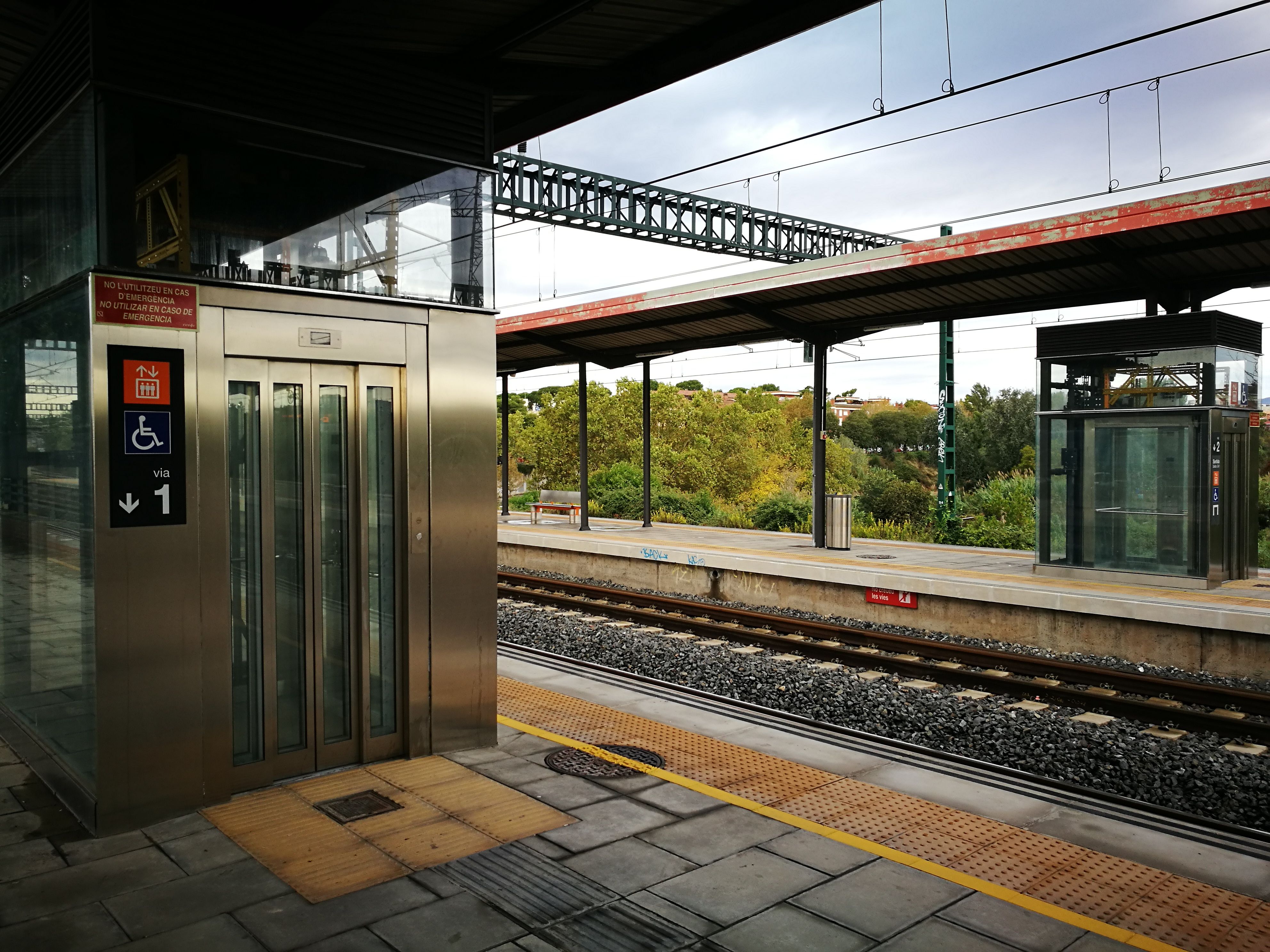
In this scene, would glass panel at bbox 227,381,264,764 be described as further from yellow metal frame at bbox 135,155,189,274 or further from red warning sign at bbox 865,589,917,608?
red warning sign at bbox 865,589,917,608

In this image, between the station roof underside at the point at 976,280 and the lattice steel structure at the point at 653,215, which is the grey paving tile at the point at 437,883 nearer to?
the station roof underside at the point at 976,280

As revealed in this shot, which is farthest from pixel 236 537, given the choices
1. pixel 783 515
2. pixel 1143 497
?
pixel 783 515

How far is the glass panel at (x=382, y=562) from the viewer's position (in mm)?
5359

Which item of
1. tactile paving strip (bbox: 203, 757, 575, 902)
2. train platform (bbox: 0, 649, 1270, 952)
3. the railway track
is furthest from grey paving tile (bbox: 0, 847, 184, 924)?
the railway track

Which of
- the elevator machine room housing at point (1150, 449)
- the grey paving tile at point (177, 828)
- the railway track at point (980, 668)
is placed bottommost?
the railway track at point (980, 668)

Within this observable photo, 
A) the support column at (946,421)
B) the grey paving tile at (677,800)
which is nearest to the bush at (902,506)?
the support column at (946,421)

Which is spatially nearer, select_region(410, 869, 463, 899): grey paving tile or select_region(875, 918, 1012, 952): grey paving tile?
select_region(875, 918, 1012, 952): grey paving tile

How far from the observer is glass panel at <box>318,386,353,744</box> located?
17.0 feet

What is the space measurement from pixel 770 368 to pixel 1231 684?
21501 mm

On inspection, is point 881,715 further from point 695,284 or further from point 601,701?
point 695,284

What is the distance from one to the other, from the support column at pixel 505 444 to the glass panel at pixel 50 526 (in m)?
15.9

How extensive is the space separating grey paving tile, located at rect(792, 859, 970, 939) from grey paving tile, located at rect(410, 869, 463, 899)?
4.64 ft

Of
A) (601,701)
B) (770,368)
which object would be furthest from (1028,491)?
(601,701)

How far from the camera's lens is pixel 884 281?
38.9 ft
